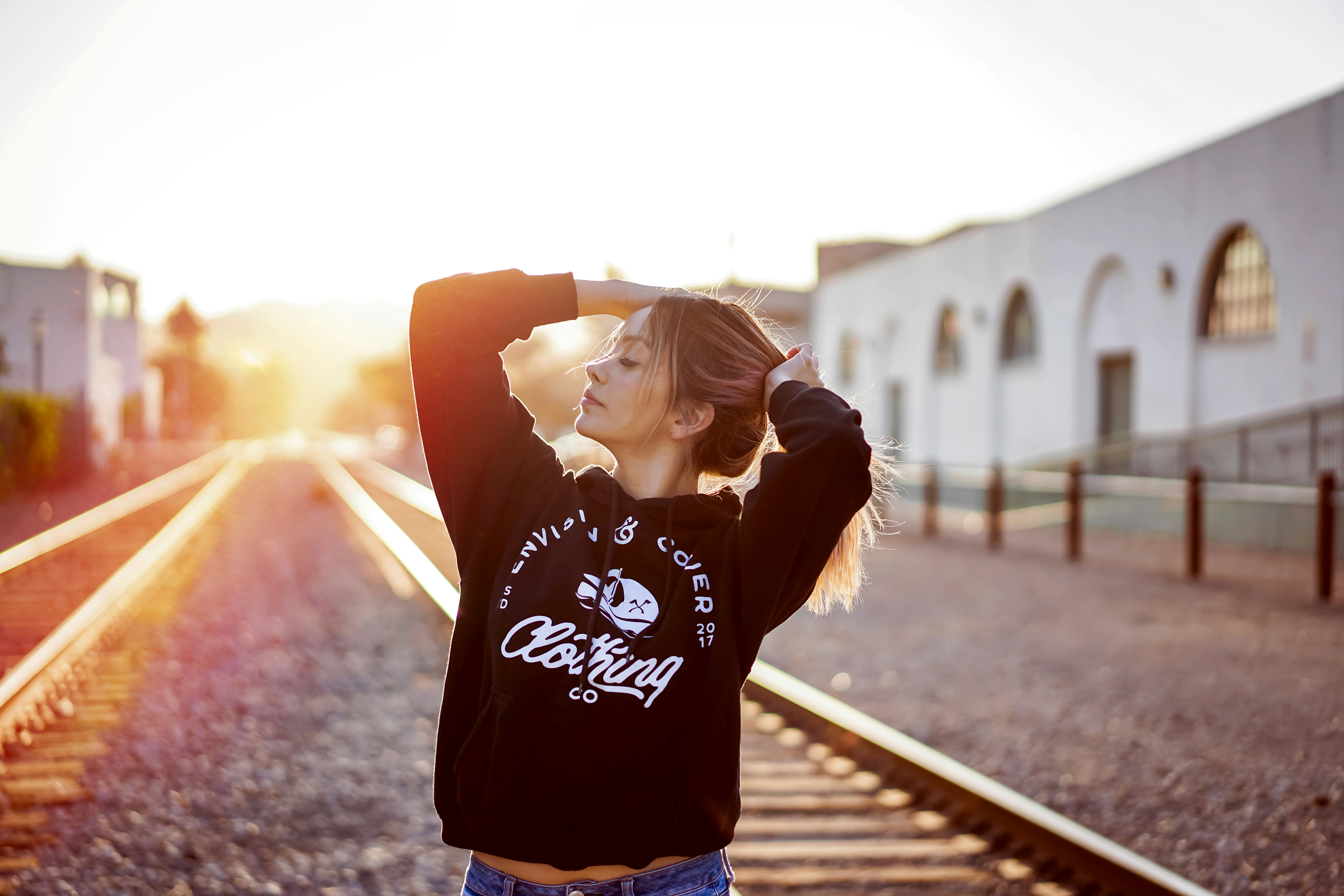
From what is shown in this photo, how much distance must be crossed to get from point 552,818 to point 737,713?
1.15 ft

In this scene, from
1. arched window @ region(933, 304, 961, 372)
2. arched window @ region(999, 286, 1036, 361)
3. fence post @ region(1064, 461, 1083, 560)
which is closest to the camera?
fence post @ region(1064, 461, 1083, 560)

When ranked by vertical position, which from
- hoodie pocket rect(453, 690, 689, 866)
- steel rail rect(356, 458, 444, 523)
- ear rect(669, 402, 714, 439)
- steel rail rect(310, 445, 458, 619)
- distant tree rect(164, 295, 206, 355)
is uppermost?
distant tree rect(164, 295, 206, 355)

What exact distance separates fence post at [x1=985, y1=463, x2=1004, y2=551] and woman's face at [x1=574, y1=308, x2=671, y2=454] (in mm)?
14467

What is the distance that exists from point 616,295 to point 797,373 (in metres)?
0.39

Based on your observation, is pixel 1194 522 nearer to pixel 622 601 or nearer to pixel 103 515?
pixel 622 601

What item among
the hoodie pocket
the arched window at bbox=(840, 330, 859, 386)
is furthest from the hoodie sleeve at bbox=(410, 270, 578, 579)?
the arched window at bbox=(840, 330, 859, 386)

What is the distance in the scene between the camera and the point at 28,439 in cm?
1717

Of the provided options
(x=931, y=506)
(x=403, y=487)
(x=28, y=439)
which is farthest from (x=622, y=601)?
A: (x=403, y=487)

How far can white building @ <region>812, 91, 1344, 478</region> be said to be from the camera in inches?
669

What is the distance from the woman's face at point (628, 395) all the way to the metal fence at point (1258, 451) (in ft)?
45.9

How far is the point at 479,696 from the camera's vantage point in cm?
185

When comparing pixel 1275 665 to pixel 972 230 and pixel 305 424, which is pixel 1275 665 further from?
pixel 305 424

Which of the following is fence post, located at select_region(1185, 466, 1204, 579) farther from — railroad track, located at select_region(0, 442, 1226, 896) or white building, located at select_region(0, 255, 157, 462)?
white building, located at select_region(0, 255, 157, 462)

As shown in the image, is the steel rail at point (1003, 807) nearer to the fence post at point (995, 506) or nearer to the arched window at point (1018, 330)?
the fence post at point (995, 506)
